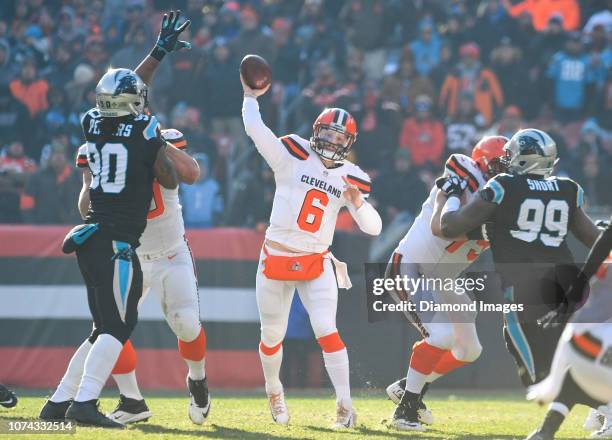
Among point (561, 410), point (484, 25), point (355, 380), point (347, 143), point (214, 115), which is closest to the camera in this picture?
point (561, 410)

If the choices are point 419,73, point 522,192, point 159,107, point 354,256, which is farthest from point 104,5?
point 522,192

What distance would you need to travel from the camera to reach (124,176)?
252 inches

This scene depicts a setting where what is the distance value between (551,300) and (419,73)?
830 centimetres

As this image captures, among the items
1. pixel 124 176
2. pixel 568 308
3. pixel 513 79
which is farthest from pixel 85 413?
pixel 513 79

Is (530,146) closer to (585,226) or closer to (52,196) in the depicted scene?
(585,226)

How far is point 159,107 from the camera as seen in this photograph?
1389cm

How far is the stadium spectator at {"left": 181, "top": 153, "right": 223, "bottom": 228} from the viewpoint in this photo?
39.4 ft

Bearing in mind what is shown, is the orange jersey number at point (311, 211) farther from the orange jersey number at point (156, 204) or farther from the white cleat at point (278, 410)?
the white cleat at point (278, 410)

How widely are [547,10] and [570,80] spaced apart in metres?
1.56

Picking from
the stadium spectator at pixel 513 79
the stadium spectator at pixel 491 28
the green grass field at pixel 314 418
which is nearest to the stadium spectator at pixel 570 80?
the stadium spectator at pixel 513 79

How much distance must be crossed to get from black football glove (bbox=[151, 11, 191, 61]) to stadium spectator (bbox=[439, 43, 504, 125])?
23.4ft

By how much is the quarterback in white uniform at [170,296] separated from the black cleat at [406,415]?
1.26 meters

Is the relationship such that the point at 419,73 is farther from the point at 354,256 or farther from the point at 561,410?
the point at 561,410

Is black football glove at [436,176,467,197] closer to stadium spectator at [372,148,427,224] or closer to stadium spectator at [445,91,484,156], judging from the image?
stadium spectator at [372,148,427,224]
